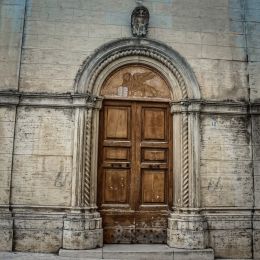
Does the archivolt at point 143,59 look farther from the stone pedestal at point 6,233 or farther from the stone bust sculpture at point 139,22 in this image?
the stone pedestal at point 6,233

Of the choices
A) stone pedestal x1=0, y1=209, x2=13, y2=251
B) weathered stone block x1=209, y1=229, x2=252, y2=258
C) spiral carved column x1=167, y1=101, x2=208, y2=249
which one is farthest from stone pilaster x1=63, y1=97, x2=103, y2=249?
weathered stone block x1=209, y1=229, x2=252, y2=258

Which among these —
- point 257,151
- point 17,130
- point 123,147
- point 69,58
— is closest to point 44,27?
point 69,58

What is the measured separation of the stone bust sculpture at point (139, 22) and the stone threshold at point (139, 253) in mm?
4079

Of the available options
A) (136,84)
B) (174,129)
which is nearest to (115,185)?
(174,129)

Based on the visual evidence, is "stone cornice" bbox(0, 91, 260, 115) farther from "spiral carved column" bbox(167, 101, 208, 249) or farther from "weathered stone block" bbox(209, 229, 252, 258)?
"weathered stone block" bbox(209, 229, 252, 258)

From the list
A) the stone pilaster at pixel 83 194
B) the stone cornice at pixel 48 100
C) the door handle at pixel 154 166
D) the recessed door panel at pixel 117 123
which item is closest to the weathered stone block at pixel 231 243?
the door handle at pixel 154 166

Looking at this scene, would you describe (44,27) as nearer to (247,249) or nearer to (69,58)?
(69,58)

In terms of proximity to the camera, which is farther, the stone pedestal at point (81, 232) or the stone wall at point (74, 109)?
the stone wall at point (74, 109)

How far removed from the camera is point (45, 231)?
6816 mm

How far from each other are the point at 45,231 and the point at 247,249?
148 inches

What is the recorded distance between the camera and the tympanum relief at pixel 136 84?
758 cm

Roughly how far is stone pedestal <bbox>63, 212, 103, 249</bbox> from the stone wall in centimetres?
20

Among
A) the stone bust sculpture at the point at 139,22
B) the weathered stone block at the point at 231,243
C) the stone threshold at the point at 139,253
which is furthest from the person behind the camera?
the stone bust sculpture at the point at 139,22

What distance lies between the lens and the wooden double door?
7.29 meters
